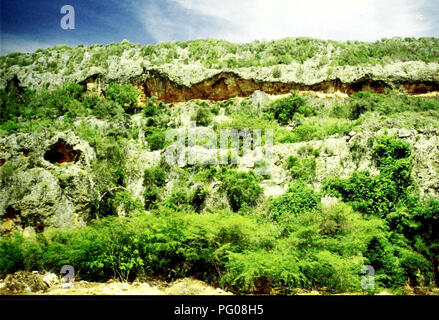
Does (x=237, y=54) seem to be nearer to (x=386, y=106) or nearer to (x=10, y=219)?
(x=386, y=106)

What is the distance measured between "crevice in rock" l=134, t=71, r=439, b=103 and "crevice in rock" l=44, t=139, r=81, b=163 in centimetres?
2238

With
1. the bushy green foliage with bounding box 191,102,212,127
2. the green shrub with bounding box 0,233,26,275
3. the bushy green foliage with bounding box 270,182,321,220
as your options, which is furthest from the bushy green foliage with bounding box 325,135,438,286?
the bushy green foliage with bounding box 191,102,212,127

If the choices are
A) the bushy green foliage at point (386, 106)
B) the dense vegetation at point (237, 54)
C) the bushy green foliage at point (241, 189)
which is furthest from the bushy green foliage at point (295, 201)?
the dense vegetation at point (237, 54)

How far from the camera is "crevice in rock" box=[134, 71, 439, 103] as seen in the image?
127 feet

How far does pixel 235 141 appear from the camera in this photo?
25.4 m

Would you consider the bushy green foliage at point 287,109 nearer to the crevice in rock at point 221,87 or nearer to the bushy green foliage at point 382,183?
the crevice in rock at point 221,87

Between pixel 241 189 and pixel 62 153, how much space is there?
11494 millimetres

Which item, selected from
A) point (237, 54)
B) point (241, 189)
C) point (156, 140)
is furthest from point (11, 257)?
point (237, 54)

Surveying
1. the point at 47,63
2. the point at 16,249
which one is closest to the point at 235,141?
the point at 16,249

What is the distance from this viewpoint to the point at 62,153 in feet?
64.1

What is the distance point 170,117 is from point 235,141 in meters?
12.1

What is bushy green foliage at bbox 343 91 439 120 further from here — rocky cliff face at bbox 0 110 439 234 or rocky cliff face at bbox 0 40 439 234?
rocky cliff face at bbox 0 110 439 234

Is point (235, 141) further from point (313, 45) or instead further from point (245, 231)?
point (313, 45)

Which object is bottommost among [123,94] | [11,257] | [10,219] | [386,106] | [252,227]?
[11,257]
